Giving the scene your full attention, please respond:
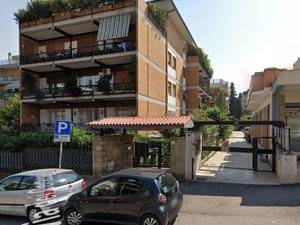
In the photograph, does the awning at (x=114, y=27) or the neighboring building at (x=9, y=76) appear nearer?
the awning at (x=114, y=27)

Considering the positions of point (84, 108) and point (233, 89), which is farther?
point (233, 89)

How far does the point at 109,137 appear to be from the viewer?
1819 cm

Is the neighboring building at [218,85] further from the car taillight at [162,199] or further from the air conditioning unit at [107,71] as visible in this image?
the car taillight at [162,199]

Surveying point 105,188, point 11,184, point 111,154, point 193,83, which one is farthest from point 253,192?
point 193,83

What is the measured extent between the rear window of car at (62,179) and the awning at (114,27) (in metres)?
18.1

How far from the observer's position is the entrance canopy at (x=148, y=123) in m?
16.0

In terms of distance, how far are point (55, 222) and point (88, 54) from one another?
20978 millimetres

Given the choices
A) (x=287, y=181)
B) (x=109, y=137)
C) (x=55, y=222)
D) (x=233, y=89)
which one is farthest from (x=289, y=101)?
(x=233, y=89)

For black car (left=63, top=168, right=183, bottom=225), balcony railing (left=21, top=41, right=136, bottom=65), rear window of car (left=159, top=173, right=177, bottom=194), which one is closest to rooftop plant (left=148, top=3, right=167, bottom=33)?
balcony railing (left=21, top=41, right=136, bottom=65)

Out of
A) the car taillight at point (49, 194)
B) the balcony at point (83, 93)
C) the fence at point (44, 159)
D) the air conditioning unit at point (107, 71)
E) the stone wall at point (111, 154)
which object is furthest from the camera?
the air conditioning unit at point (107, 71)

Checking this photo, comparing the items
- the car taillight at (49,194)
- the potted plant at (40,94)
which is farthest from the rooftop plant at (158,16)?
the car taillight at (49,194)

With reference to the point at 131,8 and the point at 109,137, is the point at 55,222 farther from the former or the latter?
the point at 131,8

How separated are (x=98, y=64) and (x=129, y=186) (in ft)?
75.5

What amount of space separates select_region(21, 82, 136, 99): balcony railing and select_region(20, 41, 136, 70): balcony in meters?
2.25
